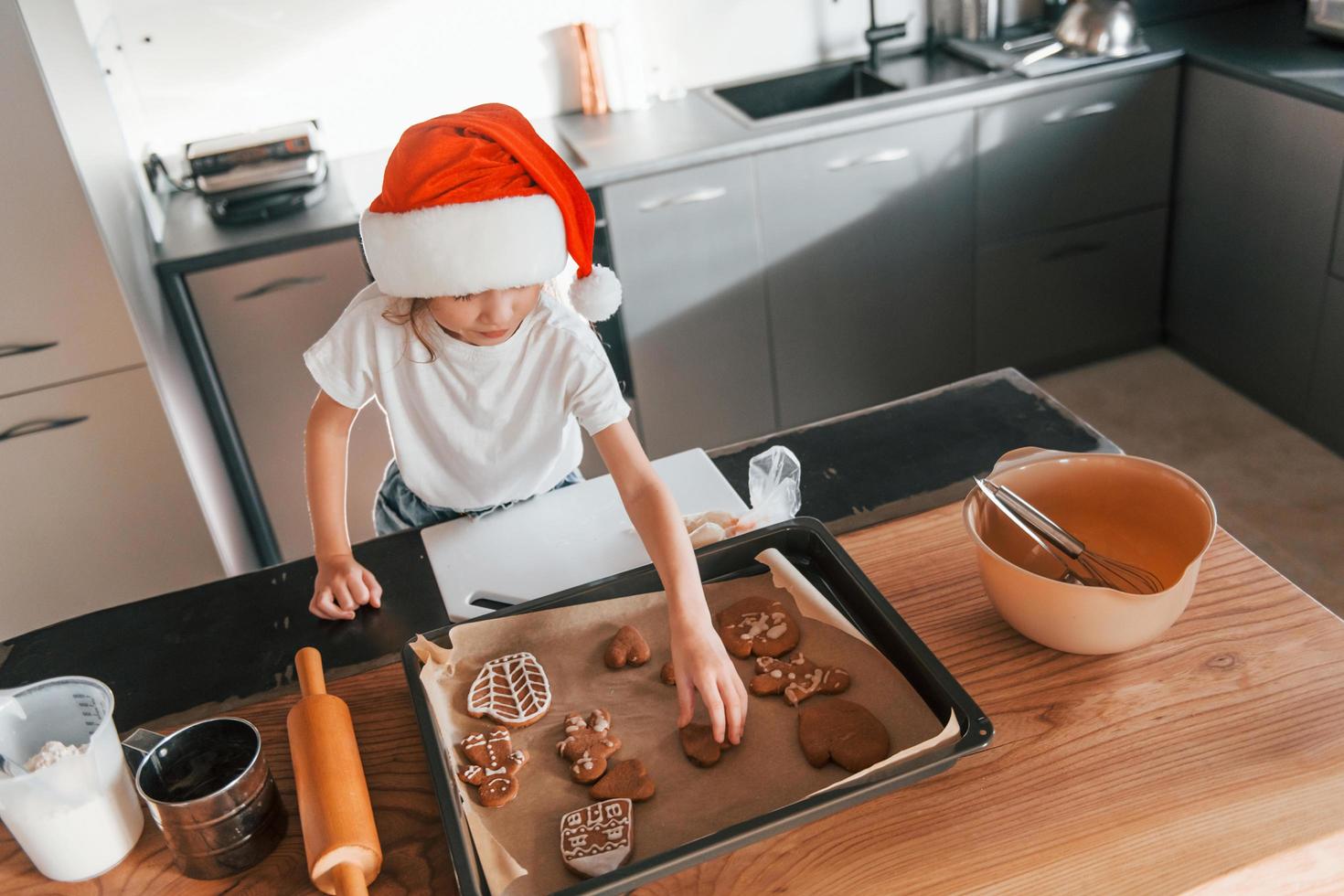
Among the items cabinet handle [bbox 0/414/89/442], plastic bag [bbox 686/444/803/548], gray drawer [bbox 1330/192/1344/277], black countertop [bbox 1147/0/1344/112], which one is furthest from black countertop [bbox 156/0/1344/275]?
plastic bag [bbox 686/444/803/548]

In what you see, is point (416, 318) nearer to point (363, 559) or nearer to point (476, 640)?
point (363, 559)

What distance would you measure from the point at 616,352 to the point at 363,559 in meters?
1.47

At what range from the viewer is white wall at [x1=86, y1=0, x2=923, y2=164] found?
2.47m

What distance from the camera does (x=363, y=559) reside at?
1.15 metres

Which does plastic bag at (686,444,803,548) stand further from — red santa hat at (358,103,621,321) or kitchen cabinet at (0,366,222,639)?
kitchen cabinet at (0,366,222,639)

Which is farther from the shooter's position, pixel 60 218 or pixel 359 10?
pixel 359 10

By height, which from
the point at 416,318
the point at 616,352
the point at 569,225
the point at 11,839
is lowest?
the point at 616,352

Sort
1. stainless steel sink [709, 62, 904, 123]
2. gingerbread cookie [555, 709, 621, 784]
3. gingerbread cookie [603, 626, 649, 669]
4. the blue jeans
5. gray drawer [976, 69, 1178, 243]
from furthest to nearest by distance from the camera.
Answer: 1. stainless steel sink [709, 62, 904, 123]
2. gray drawer [976, 69, 1178, 243]
3. the blue jeans
4. gingerbread cookie [603, 626, 649, 669]
5. gingerbread cookie [555, 709, 621, 784]

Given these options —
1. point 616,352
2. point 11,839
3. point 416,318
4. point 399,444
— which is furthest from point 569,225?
point 616,352

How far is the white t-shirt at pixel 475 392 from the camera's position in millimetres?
1262

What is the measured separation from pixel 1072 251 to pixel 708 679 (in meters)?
2.27

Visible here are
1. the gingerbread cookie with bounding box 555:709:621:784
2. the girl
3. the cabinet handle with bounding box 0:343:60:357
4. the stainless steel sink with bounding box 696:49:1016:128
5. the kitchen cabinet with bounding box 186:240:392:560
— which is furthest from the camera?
the stainless steel sink with bounding box 696:49:1016:128

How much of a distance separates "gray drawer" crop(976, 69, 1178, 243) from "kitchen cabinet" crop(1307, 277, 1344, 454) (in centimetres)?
55

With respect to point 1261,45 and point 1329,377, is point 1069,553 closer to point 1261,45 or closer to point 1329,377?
point 1329,377
